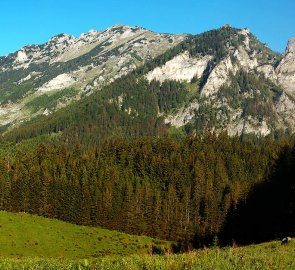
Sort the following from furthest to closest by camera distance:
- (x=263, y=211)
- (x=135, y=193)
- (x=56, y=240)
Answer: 1. (x=135, y=193)
2. (x=263, y=211)
3. (x=56, y=240)

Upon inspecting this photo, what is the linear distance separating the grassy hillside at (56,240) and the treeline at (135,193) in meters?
10.9

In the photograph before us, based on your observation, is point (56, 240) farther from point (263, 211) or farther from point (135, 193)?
point (263, 211)

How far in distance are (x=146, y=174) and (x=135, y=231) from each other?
38.2m

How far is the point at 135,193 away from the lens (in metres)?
144

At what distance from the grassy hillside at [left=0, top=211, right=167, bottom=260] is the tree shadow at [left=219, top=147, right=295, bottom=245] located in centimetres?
2947

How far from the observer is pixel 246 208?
126812 millimetres

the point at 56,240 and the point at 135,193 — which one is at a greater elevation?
the point at 135,193

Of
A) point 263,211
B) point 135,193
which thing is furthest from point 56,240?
Answer: point 263,211

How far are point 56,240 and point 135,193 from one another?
1755 inches

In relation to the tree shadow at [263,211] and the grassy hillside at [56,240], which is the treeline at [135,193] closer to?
the tree shadow at [263,211]

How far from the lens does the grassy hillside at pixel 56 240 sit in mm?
94375

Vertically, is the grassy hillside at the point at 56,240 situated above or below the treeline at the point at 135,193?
below

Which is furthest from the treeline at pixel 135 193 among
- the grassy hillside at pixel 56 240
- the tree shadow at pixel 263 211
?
the grassy hillside at pixel 56 240

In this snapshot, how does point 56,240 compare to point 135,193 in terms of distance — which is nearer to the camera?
point 56,240
